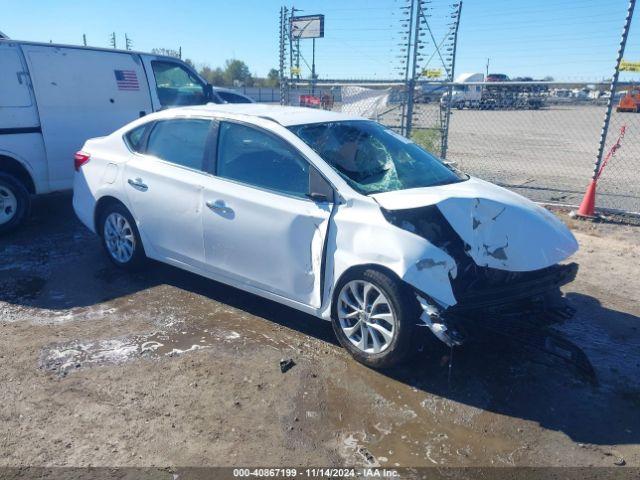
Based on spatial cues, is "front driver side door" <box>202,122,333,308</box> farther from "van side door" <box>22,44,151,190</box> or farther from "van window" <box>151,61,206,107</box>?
"van window" <box>151,61,206,107</box>

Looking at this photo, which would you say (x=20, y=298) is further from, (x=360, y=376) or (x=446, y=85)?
(x=446, y=85)

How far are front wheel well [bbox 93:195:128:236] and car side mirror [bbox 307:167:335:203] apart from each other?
7.42ft

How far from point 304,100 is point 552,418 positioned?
402 inches

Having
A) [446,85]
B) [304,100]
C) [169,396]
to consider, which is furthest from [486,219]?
[304,100]

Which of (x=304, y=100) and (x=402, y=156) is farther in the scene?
(x=304, y=100)

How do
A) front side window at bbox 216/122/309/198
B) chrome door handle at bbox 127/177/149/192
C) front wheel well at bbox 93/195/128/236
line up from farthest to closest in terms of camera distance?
front wheel well at bbox 93/195/128/236 < chrome door handle at bbox 127/177/149/192 < front side window at bbox 216/122/309/198

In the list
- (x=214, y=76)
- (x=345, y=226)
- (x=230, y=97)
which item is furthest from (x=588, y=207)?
(x=214, y=76)

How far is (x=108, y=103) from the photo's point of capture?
7.57 meters

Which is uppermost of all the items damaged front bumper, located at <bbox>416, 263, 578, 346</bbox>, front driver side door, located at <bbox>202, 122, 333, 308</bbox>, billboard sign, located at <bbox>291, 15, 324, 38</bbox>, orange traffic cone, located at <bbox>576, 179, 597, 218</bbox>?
billboard sign, located at <bbox>291, 15, 324, 38</bbox>

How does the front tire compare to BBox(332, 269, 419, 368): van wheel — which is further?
the front tire

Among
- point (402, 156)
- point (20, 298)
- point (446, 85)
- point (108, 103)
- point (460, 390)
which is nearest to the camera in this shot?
point (460, 390)

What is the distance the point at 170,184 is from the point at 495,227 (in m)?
2.77

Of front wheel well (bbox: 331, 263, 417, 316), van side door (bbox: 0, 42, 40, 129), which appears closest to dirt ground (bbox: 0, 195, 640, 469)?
front wheel well (bbox: 331, 263, 417, 316)

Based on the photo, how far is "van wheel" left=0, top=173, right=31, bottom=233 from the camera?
6535 millimetres
